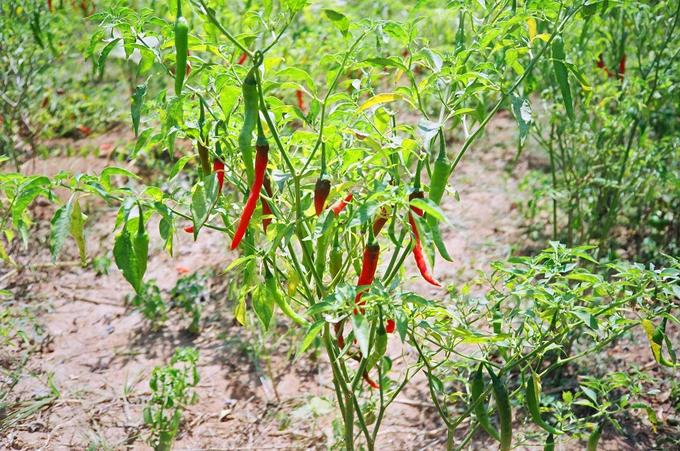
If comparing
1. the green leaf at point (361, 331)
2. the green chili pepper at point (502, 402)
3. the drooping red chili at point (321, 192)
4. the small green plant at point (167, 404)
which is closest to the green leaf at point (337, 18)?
the drooping red chili at point (321, 192)

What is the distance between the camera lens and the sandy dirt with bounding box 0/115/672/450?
2623 mm

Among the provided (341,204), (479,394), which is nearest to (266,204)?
(341,204)

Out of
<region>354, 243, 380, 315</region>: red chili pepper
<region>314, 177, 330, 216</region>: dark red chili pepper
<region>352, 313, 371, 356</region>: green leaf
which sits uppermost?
<region>314, 177, 330, 216</region>: dark red chili pepper

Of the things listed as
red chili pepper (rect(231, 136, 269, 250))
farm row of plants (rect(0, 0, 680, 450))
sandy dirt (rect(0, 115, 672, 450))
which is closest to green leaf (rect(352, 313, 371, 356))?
farm row of plants (rect(0, 0, 680, 450))

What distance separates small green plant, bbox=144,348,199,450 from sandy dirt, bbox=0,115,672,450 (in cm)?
6

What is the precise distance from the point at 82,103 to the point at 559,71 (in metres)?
3.73

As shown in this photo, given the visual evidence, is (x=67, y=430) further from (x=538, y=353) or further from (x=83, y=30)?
(x=83, y=30)

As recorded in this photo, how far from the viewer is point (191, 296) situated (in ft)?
10.7

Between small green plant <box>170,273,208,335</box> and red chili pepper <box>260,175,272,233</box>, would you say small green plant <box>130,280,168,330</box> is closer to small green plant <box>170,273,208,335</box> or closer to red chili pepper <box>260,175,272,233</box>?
small green plant <box>170,273,208,335</box>

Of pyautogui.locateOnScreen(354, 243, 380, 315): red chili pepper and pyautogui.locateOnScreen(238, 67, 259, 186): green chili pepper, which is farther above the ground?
pyautogui.locateOnScreen(238, 67, 259, 186): green chili pepper

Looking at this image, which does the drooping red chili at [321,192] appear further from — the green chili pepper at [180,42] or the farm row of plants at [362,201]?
the green chili pepper at [180,42]

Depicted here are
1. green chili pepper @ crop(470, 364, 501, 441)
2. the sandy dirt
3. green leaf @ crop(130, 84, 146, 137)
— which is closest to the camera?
green leaf @ crop(130, 84, 146, 137)

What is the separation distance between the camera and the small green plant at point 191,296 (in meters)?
3.20

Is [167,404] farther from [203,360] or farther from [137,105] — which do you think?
[137,105]
